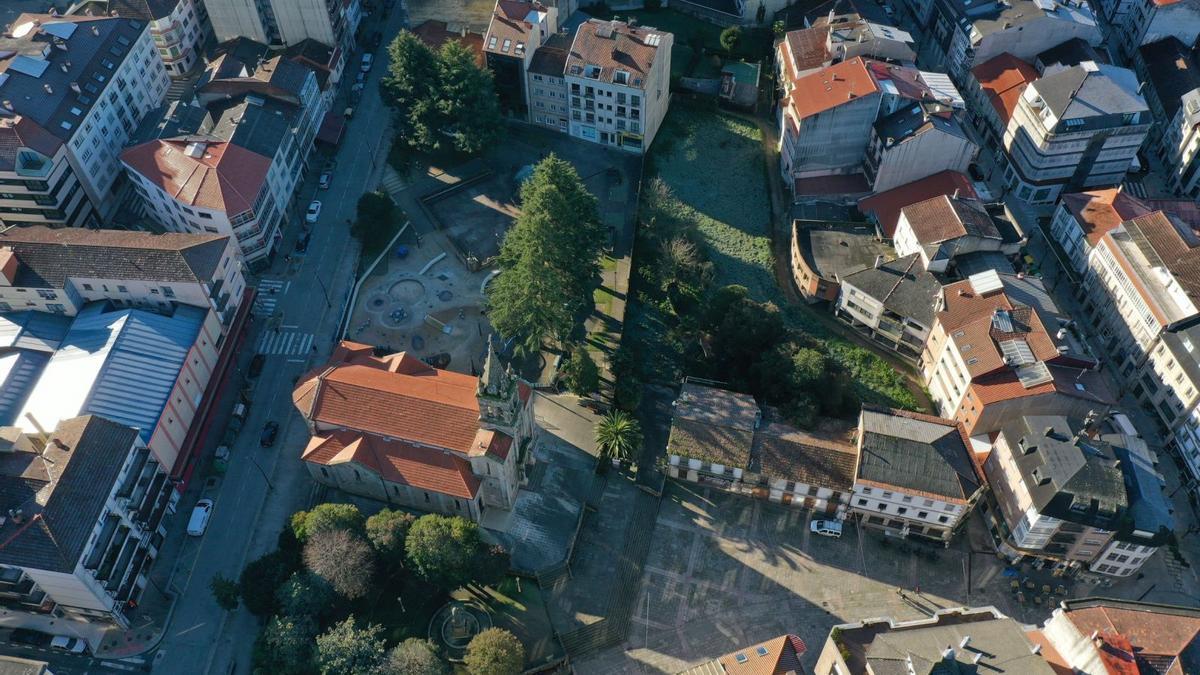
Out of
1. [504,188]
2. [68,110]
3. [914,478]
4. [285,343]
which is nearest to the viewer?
[914,478]

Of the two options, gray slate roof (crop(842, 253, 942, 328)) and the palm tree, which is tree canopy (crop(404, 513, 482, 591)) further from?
gray slate roof (crop(842, 253, 942, 328))

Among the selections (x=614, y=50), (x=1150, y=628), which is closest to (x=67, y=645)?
(x=614, y=50)

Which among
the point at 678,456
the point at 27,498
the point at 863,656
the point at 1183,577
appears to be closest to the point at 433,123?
the point at 678,456

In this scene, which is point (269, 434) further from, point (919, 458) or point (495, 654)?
point (919, 458)

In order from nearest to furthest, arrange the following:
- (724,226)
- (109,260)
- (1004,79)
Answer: (109,260)
(724,226)
(1004,79)

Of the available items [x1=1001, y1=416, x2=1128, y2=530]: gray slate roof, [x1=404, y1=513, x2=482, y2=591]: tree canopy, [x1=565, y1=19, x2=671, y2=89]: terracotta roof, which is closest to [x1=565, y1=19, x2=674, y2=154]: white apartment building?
[x1=565, y1=19, x2=671, y2=89]: terracotta roof

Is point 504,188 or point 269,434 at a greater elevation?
point 504,188
